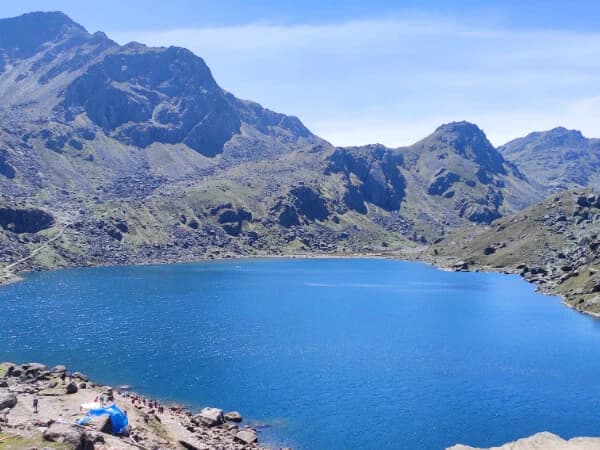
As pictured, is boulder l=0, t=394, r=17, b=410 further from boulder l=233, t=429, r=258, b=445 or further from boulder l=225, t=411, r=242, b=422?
boulder l=225, t=411, r=242, b=422

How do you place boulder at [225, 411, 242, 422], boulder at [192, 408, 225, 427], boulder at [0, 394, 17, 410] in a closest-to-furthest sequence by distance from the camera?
boulder at [0, 394, 17, 410], boulder at [192, 408, 225, 427], boulder at [225, 411, 242, 422]

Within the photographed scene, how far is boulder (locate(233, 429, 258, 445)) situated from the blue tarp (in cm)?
1835

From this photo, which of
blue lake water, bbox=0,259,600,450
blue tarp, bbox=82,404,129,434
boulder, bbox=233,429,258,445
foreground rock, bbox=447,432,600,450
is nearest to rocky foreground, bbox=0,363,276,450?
boulder, bbox=233,429,258,445

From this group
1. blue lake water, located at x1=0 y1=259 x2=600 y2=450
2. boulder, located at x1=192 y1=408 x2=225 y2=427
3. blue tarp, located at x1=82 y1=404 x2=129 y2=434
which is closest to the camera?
blue tarp, located at x1=82 y1=404 x2=129 y2=434

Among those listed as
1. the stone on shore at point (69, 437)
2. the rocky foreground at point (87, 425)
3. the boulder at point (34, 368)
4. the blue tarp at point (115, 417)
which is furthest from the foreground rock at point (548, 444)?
the boulder at point (34, 368)

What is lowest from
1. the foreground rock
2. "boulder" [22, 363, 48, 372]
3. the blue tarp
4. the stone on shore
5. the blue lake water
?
the blue lake water

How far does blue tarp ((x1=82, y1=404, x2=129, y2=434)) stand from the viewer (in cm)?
7356

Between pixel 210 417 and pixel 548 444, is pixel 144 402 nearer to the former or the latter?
pixel 210 417

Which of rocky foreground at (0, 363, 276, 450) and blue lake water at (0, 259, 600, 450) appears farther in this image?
blue lake water at (0, 259, 600, 450)

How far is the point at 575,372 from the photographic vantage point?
419 feet

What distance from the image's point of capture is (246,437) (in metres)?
86.8

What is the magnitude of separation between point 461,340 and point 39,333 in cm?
12073

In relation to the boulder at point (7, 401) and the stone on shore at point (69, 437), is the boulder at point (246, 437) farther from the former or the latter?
the boulder at point (7, 401)

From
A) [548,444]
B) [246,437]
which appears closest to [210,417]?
[246,437]
